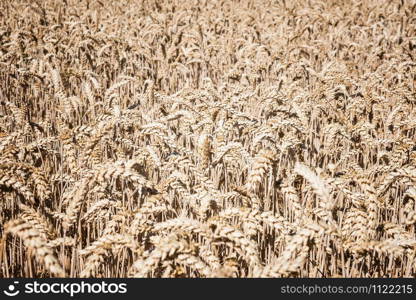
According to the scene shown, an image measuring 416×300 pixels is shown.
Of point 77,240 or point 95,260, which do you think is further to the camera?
point 77,240

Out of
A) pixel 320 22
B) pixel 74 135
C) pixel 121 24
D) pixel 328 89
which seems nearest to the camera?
pixel 74 135

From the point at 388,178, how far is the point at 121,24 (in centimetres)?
616

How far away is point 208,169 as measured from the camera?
203 centimetres

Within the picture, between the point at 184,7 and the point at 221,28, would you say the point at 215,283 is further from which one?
the point at 184,7

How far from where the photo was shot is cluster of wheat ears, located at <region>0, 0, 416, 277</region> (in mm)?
1493

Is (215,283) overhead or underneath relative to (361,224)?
underneath

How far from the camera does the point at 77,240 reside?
1796 mm

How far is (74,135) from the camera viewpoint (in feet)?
7.67

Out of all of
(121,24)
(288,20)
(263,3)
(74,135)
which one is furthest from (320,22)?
(74,135)

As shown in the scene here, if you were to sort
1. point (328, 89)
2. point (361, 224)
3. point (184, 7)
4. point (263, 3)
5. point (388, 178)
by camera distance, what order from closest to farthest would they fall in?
point (361, 224), point (388, 178), point (328, 89), point (184, 7), point (263, 3)

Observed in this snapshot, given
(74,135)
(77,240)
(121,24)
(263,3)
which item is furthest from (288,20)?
(77,240)

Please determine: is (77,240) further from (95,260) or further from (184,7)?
(184,7)

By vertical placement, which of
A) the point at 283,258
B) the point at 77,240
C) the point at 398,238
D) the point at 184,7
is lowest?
the point at 77,240

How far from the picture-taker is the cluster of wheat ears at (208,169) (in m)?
1.49
